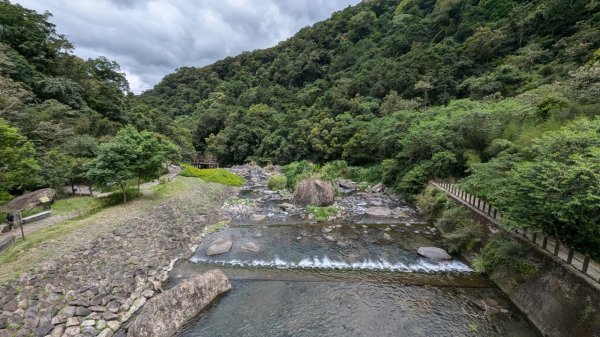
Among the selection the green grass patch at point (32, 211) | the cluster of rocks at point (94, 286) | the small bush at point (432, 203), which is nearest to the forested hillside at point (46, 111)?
the green grass patch at point (32, 211)

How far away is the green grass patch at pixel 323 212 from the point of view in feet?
61.1

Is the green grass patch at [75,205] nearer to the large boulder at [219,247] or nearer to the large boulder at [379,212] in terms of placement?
the large boulder at [219,247]

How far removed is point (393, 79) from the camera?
44812 mm

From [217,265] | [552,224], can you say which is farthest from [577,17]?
[217,265]

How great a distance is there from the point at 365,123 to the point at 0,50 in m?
40.4

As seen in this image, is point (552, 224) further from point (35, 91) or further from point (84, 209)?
point (35, 91)

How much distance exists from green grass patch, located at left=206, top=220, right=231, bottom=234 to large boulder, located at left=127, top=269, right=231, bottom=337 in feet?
22.1

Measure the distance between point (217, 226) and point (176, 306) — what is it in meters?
9.00

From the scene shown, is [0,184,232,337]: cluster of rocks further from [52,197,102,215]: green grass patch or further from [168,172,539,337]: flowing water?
[52,197,102,215]: green grass patch

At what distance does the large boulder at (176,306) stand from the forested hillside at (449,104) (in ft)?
37.1

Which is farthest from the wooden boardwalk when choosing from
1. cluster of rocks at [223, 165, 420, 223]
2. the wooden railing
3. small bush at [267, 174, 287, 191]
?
the wooden railing

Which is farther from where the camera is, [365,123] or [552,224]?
[365,123]

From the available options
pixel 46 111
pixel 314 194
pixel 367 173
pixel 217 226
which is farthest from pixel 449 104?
pixel 46 111

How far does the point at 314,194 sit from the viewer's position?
21.5 meters
